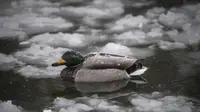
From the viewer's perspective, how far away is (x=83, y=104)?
514 cm

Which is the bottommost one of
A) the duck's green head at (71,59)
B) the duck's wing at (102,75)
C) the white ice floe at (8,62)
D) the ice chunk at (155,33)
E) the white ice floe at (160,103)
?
the white ice floe at (160,103)

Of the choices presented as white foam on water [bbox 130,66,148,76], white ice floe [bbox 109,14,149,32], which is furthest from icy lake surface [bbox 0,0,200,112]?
white foam on water [bbox 130,66,148,76]

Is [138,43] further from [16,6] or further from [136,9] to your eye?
[16,6]

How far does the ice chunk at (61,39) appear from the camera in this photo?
7.28 metres

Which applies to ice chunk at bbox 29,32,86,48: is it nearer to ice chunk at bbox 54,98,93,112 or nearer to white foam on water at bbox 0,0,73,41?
white foam on water at bbox 0,0,73,41

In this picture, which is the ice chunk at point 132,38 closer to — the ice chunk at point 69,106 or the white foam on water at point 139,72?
the white foam on water at point 139,72

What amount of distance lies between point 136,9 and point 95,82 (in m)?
3.77

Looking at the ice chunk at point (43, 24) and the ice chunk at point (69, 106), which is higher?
the ice chunk at point (43, 24)

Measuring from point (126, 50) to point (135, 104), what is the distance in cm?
189

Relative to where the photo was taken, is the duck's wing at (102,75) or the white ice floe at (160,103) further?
the duck's wing at (102,75)

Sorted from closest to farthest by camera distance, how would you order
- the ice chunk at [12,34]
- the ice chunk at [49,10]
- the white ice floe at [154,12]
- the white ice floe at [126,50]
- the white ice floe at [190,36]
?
the white ice floe at [126,50]
the white ice floe at [190,36]
the ice chunk at [12,34]
the white ice floe at [154,12]
the ice chunk at [49,10]

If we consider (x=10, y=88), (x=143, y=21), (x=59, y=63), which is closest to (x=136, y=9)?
(x=143, y=21)

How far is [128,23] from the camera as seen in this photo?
26.8ft

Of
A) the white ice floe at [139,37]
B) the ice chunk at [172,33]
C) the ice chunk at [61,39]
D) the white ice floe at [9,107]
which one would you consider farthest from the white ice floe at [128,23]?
the white ice floe at [9,107]
